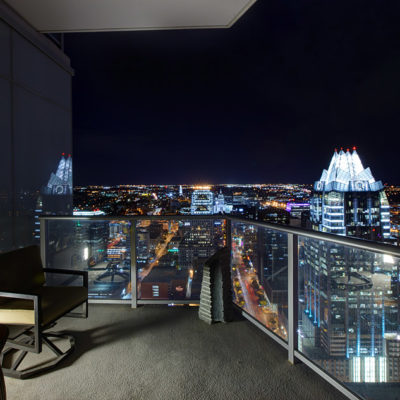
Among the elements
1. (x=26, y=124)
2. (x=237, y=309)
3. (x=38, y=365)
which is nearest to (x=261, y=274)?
(x=237, y=309)

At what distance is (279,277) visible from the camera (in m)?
2.40

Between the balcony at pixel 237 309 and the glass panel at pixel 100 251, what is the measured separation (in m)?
0.01

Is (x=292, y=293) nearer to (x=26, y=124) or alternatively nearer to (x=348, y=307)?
(x=348, y=307)

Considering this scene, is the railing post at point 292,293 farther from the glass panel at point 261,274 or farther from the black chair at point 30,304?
the black chair at point 30,304

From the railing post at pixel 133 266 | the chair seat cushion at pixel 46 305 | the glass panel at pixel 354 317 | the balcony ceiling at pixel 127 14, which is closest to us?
the glass panel at pixel 354 317

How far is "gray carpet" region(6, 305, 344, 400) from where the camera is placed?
1840mm

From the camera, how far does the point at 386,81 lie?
16766mm

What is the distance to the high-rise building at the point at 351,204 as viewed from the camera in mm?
10336

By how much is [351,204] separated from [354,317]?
11.0 m

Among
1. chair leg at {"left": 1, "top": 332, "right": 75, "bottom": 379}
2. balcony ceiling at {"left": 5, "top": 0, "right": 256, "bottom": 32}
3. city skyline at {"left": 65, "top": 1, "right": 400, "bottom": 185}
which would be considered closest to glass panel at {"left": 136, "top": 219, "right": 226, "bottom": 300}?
chair leg at {"left": 1, "top": 332, "right": 75, "bottom": 379}

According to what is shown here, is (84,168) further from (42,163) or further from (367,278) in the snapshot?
(367,278)

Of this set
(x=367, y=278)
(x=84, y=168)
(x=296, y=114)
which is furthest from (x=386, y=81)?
(x=367, y=278)

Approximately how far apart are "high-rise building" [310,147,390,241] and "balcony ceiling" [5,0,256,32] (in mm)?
8083

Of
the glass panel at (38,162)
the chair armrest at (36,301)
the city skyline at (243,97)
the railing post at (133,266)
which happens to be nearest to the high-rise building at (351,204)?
the city skyline at (243,97)
